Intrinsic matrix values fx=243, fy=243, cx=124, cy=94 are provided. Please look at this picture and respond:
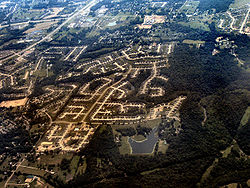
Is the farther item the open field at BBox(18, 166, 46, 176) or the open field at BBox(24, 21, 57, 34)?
the open field at BBox(24, 21, 57, 34)

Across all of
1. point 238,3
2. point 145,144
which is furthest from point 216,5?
point 145,144

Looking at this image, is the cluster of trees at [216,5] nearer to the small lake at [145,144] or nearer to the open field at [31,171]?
the small lake at [145,144]

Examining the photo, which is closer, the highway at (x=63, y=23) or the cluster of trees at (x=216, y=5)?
the highway at (x=63, y=23)

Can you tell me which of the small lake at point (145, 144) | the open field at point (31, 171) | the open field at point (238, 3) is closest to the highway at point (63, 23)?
the open field at point (31, 171)

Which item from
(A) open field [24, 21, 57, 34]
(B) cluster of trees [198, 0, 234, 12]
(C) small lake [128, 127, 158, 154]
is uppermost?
(B) cluster of trees [198, 0, 234, 12]

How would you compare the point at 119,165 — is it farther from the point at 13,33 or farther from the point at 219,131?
the point at 13,33

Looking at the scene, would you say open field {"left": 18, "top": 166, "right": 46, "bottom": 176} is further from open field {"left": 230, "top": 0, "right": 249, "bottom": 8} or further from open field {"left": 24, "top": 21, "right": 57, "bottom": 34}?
open field {"left": 230, "top": 0, "right": 249, "bottom": 8}

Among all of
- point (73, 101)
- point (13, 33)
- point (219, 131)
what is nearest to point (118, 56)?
point (73, 101)

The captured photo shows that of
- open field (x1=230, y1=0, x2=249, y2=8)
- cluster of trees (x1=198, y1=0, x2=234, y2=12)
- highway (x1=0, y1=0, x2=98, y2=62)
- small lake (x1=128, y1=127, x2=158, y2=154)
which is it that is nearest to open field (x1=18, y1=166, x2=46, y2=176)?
small lake (x1=128, y1=127, x2=158, y2=154)
